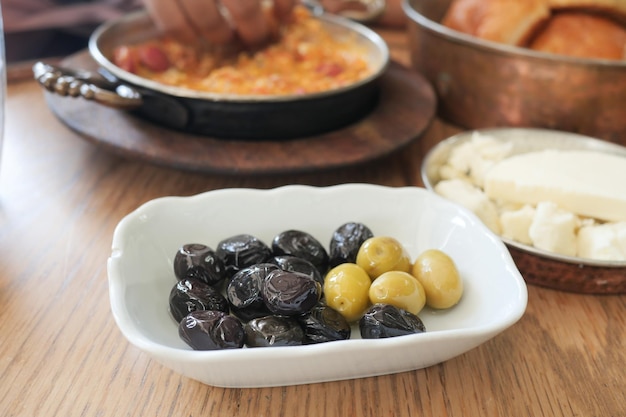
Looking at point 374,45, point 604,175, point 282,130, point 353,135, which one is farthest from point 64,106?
point 604,175

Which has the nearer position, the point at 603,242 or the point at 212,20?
the point at 603,242

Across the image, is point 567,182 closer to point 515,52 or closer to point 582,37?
point 515,52

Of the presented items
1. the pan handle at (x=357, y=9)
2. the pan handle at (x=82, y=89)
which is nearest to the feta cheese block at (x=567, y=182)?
the pan handle at (x=82, y=89)

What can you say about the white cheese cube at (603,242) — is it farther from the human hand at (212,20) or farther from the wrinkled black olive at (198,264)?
the human hand at (212,20)

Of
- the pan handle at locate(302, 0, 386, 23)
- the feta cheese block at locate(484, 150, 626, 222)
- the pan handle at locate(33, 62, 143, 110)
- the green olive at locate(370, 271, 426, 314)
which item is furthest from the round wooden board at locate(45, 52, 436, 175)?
the pan handle at locate(302, 0, 386, 23)

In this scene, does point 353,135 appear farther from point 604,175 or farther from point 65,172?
point 65,172

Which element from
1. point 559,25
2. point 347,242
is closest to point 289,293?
point 347,242

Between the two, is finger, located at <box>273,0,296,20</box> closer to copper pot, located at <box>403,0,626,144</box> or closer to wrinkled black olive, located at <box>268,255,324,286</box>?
copper pot, located at <box>403,0,626,144</box>
